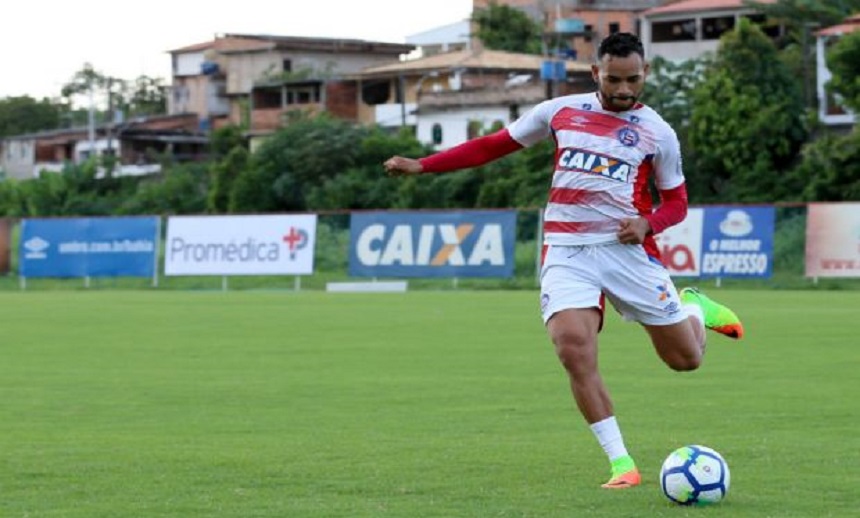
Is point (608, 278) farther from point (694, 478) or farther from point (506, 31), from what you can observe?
point (506, 31)

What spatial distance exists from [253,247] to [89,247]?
467 centimetres

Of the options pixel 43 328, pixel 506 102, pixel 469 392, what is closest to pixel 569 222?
pixel 469 392

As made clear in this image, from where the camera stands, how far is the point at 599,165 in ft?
30.7

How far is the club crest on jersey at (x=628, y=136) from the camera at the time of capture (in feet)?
30.7

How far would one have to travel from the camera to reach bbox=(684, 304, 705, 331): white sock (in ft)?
34.0

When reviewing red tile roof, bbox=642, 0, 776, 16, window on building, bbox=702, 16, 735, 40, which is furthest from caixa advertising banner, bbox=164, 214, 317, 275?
window on building, bbox=702, 16, 735, 40

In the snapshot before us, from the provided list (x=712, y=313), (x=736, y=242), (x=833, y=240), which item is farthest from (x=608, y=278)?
(x=736, y=242)

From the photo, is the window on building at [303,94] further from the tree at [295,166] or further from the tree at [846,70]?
the tree at [846,70]

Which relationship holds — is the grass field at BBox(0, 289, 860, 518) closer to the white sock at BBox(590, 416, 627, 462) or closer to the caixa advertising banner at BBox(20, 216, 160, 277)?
the white sock at BBox(590, 416, 627, 462)

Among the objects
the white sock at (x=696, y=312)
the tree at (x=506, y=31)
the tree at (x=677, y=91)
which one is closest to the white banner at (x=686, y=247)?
the white sock at (x=696, y=312)

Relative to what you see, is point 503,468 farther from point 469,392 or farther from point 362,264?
point 362,264

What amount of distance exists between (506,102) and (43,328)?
213 feet

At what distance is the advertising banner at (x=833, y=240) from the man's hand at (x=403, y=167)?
26333 mm

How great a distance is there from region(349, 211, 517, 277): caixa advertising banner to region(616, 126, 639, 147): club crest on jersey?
2936 centimetres
